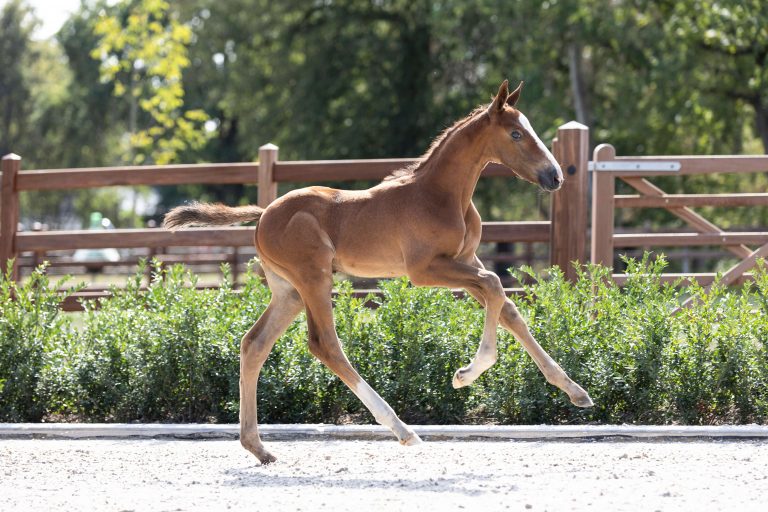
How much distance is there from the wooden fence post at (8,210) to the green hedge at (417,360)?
2.14 meters

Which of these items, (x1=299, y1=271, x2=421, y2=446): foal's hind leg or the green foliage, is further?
the green foliage

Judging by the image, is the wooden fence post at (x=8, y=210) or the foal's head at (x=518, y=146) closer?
the foal's head at (x=518, y=146)

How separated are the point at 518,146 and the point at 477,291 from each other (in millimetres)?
838

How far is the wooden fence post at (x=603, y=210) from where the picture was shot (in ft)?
29.8

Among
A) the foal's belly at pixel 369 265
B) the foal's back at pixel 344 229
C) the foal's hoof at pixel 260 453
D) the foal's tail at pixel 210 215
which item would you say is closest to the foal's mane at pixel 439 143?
the foal's back at pixel 344 229

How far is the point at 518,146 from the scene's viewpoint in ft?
19.4

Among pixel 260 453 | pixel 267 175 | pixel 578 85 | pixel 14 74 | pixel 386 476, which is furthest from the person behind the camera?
pixel 14 74

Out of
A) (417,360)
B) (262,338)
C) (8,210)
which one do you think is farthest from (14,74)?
(262,338)

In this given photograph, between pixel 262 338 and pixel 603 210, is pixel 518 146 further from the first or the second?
pixel 603 210

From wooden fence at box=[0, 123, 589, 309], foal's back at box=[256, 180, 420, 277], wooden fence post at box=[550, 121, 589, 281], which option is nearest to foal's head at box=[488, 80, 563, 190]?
foal's back at box=[256, 180, 420, 277]

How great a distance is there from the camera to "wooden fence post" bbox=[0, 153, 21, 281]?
33.1 ft

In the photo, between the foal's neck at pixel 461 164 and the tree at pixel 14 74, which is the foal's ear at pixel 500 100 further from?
the tree at pixel 14 74

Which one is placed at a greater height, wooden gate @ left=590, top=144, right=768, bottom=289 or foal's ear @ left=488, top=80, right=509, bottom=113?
foal's ear @ left=488, top=80, right=509, bottom=113

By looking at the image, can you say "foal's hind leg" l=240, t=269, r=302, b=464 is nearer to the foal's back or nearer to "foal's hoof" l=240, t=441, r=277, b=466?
"foal's hoof" l=240, t=441, r=277, b=466
